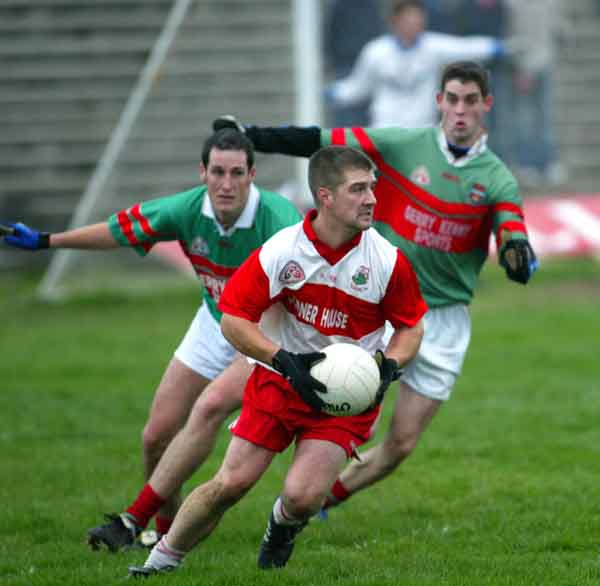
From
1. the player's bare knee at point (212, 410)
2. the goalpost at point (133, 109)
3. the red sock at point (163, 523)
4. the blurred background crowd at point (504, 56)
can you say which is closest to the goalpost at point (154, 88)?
Result: the goalpost at point (133, 109)

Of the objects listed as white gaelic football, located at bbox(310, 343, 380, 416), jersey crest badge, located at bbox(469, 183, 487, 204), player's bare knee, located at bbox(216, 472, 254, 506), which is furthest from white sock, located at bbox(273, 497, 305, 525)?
jersey crest badge, located at bbox(469, 183, 487, 204)

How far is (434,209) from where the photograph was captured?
7562mm

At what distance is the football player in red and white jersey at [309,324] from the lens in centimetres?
609

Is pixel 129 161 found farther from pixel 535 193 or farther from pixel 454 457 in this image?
pixel 454 457

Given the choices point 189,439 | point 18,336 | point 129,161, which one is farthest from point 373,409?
point 129,161

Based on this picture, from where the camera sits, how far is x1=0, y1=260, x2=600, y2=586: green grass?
21.1 feet

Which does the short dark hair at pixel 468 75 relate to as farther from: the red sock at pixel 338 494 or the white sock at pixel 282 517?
the white sock at pixel 282 517

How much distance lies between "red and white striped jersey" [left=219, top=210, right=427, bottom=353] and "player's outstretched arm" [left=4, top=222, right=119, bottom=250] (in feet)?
4.44

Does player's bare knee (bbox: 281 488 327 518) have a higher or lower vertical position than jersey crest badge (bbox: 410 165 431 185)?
lower

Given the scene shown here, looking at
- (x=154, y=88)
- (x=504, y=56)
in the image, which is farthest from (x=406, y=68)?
(x=154, y=88)

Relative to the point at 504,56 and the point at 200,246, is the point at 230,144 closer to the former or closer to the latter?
the point at 200,246

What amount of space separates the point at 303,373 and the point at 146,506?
1568 millimetres

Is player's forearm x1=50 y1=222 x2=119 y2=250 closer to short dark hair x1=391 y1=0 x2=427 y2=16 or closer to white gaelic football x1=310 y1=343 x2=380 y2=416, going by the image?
white gaelic football x1=310 y1=343 x2=380 y2=416

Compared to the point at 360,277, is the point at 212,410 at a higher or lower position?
lower
